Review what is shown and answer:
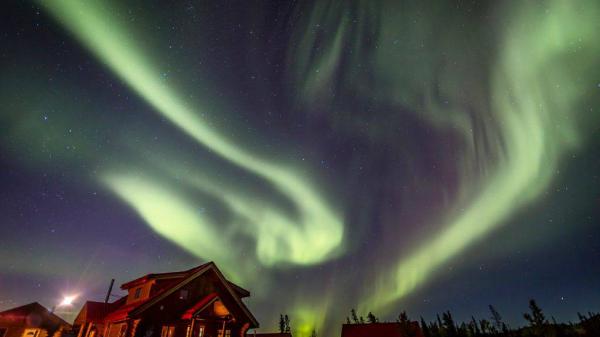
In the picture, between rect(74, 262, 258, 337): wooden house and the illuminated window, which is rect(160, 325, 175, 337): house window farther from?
the illuminated window

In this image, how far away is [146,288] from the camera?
2473 cm

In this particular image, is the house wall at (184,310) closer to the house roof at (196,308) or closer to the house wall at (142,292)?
the house roof at (196,308)

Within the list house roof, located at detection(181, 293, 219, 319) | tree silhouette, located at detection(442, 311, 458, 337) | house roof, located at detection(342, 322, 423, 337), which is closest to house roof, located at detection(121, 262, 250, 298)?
house roof, located at detection(181, 293, 219, 319)

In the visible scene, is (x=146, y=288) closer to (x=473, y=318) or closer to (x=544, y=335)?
(x=544, y=335)

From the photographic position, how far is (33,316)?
29.3m

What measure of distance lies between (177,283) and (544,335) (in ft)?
237

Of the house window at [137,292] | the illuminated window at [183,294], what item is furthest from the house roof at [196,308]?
the house window at [137,292]

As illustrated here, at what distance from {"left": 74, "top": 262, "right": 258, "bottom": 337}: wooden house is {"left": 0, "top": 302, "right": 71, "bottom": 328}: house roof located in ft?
15.6

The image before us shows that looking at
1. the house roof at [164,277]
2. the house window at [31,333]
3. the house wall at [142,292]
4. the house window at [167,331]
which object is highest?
the house roof at [164,277]

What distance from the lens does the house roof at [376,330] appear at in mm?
48553

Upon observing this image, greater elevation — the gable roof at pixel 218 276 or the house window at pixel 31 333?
the gable roof at pixel 218 276

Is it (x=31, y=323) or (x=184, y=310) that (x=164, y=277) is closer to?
(x=184, y=310)

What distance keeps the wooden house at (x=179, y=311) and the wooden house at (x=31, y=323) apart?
179 inches

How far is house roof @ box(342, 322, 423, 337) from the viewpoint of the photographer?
159ft
